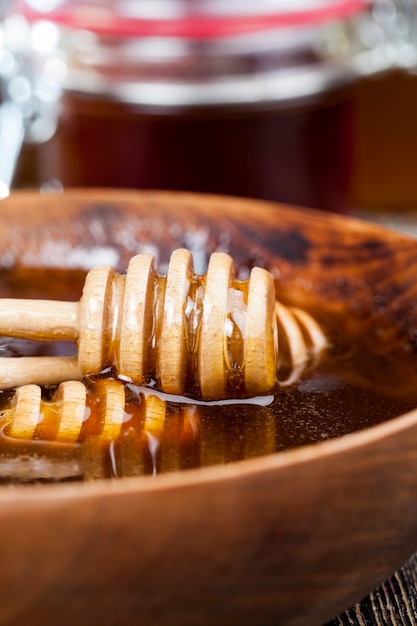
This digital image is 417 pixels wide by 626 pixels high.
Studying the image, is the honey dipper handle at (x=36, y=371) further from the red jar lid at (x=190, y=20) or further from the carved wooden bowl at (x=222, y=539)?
the red jar lid at (x=190, y=20)

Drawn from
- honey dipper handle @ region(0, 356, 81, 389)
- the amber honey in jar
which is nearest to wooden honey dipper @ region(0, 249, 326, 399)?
honey dipper handle @ region(0, 356, 81, 389)

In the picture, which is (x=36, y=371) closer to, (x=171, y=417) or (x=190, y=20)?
(x=171, y=417)

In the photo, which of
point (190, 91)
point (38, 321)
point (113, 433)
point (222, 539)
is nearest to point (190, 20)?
point (190, 91)

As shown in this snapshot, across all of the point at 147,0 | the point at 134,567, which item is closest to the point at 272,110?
the point at 147,0

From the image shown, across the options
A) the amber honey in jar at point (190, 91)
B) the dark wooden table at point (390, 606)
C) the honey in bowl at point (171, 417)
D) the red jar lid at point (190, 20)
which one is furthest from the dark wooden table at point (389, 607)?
the red jar lid at point (190, 20)

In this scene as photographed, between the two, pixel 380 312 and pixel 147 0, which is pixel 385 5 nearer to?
pixel 147 0

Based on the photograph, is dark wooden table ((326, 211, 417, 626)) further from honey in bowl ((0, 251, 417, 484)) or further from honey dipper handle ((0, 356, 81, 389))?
honey dipper handle ((0, 356, 81, 389))

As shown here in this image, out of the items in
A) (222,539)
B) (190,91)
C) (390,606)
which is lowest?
(390,606)
